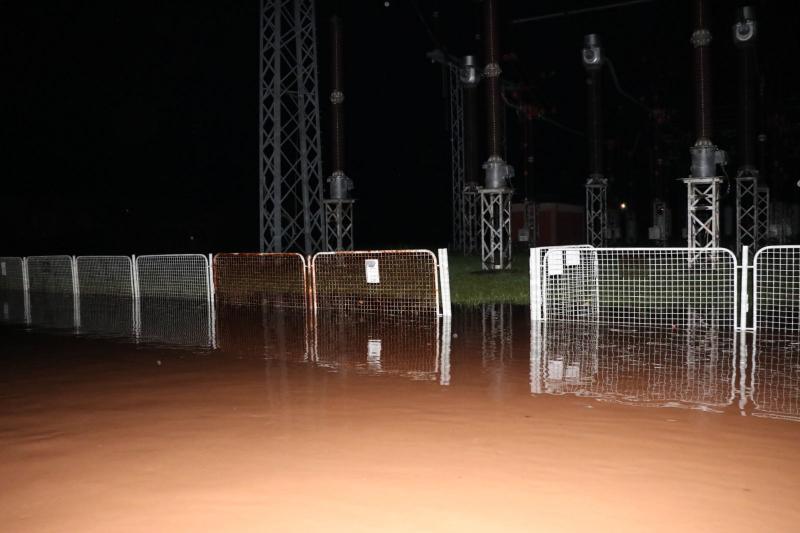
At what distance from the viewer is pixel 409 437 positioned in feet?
19.0

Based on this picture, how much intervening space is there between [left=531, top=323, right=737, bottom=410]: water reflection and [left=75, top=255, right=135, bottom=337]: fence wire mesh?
801cm

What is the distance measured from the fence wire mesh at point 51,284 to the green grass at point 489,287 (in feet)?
30.4

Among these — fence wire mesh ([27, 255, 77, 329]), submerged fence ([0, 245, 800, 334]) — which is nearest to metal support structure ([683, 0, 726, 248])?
submerged fence ([0, 245, 800, 334])

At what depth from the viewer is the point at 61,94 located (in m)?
40.5

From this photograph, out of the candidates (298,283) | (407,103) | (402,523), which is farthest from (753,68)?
(407,103)

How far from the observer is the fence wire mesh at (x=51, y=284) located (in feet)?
61.5

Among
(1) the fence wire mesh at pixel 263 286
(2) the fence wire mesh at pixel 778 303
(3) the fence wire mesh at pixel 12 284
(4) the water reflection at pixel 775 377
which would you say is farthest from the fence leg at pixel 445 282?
(3) the fence wire mesh at pixel 12 284

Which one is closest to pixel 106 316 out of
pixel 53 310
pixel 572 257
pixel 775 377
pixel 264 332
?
pixel 53 310

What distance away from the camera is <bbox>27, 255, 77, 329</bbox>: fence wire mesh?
61.5ft

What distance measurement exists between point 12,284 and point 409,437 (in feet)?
82.1

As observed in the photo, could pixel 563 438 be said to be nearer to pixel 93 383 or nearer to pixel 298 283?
pixel 93 383

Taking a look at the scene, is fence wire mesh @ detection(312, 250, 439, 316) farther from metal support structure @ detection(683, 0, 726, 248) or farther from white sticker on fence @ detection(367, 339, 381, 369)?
metal support structure @ detection(683, 0, 726, 248)

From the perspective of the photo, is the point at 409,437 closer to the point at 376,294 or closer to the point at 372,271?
the point at 372,271

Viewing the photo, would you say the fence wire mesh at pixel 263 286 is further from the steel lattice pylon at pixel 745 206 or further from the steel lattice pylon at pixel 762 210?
the steel lattice pylon at pixel 762 210
